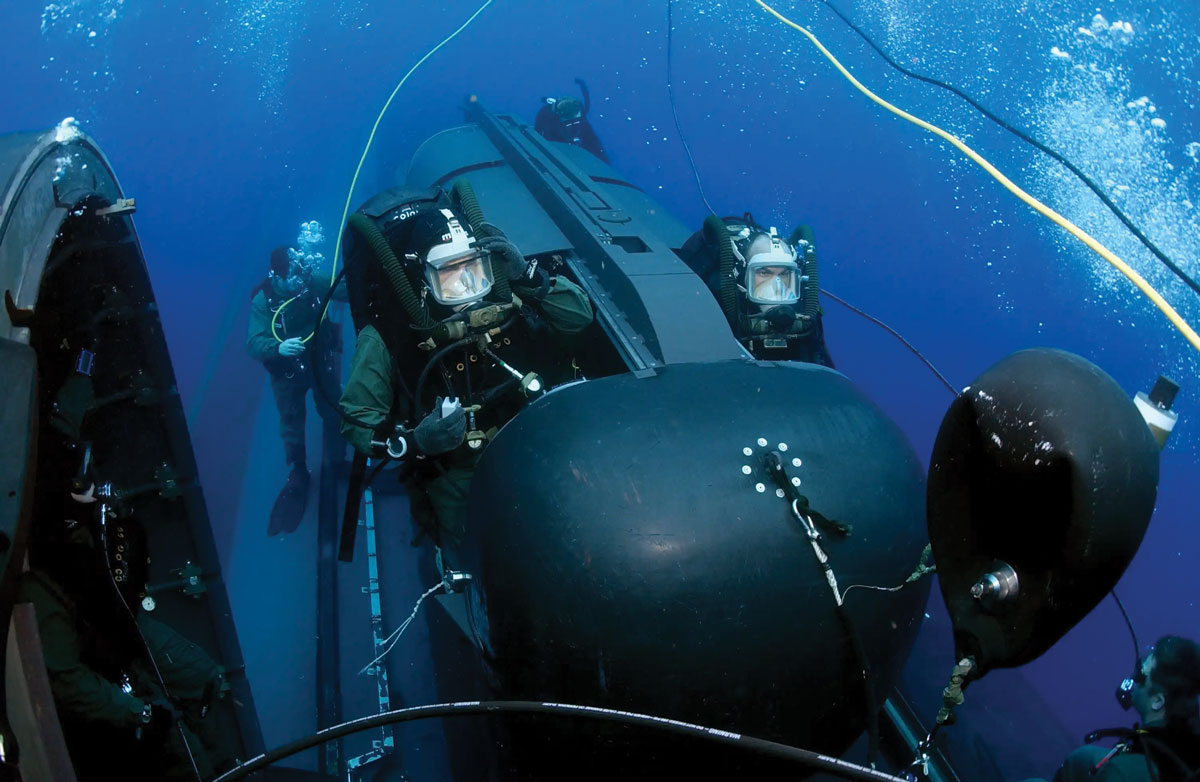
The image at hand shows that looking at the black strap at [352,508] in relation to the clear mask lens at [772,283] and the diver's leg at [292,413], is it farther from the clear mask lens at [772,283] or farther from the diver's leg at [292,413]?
the diver's leg at [292,413]

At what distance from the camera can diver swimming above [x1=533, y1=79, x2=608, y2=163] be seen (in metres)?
7.80

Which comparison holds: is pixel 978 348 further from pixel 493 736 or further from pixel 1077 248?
pixel 493 736

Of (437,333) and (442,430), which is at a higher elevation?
(437,333)

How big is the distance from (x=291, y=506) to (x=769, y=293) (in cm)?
461

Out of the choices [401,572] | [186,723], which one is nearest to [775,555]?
[186,723]

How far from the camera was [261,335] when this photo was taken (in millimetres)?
5469

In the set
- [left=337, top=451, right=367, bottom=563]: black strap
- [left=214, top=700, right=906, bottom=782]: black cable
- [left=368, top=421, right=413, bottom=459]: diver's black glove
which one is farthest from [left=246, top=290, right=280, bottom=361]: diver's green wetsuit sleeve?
[left=214, top=700, right=906, bottom=782]: black cable

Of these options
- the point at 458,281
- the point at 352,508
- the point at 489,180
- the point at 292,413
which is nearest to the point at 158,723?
the point at 352,508

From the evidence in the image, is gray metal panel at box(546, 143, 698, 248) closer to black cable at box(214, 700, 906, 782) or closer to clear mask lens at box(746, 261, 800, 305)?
clear mask lens at box(746, 261, 800, 305)

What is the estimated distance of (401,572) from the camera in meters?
4.42

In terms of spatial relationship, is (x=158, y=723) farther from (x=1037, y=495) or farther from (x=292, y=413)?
(x=292, y=413)

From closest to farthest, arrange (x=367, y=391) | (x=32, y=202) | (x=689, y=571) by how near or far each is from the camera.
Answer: (x=689, y=571) → (x=32, y=202) → (x=367, y=391)

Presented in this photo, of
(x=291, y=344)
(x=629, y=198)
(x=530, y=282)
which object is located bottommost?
(x=291, y=344)

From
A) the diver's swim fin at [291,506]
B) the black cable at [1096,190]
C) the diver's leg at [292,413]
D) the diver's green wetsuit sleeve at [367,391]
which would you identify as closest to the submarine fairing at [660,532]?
the diver's green wetsuit sleeve at [367,391]
